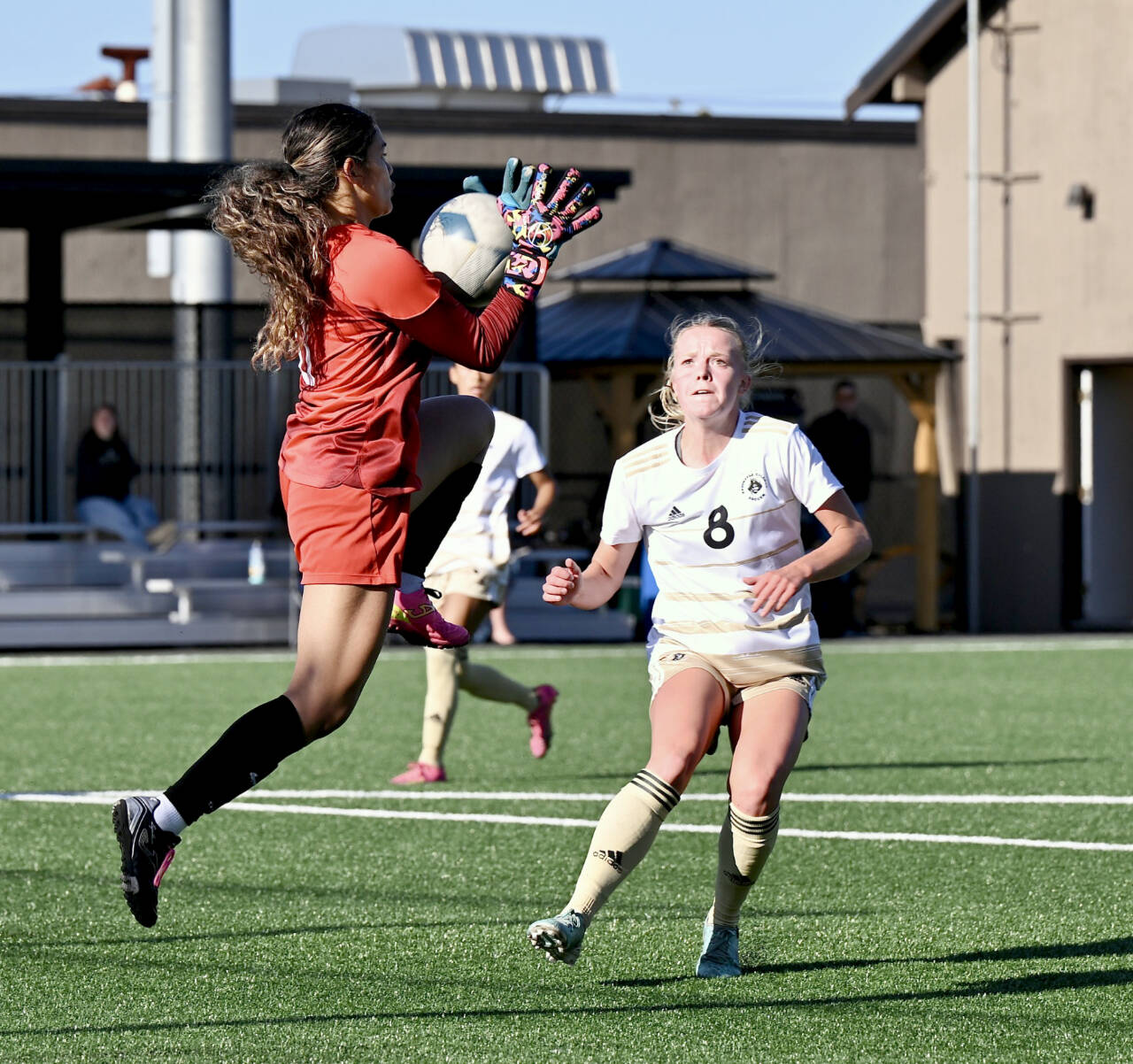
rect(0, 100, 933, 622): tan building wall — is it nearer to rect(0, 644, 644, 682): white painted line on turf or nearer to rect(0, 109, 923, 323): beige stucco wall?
rect(0, 109, 923, 323): beige stucco wall

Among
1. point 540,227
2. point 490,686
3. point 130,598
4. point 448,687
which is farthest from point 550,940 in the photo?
point 130,598

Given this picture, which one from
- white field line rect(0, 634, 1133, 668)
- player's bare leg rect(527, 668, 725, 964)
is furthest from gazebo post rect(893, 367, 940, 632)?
player's bare leg rect(527, 668, 725, 964)

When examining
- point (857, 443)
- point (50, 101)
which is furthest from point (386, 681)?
point (50, 101)

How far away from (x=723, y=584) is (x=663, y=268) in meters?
18.3

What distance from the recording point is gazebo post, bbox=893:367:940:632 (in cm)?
2230

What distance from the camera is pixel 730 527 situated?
5230mm

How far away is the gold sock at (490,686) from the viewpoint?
9.46 m

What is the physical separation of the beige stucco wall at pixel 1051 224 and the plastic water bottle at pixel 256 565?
8520 millimetres

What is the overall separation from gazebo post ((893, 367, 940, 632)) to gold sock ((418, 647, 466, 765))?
44.9ft

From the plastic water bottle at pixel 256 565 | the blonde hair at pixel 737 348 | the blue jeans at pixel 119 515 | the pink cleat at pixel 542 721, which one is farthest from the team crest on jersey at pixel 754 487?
the blue jeans at pixel 119 515

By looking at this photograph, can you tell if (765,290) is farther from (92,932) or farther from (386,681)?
(92,932)

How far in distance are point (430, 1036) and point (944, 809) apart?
14.0 feet

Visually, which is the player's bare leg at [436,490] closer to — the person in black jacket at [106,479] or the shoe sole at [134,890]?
the shoe sole at [134,890]

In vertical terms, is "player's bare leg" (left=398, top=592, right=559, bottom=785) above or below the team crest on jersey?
below
